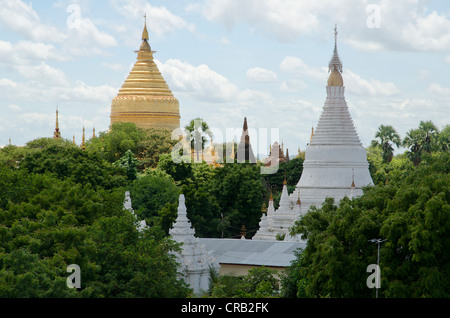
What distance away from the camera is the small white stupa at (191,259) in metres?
45.7

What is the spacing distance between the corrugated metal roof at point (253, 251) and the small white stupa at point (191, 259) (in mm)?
2920

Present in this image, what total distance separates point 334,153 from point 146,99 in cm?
3740

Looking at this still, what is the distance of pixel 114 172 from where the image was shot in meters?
70.1

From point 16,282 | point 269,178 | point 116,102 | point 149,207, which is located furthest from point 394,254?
point 116,102

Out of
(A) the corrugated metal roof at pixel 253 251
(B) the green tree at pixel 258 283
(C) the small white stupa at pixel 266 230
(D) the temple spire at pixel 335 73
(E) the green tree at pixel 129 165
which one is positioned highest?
(D) the temple spire at pixel 335 73

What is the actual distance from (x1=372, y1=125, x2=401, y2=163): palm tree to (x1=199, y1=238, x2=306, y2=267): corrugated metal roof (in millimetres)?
45398

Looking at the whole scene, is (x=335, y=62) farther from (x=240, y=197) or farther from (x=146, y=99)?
(x=146, y=99)

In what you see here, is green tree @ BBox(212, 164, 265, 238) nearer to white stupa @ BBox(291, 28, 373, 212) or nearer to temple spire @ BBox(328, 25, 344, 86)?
white stupa @ BBox(291, 28, 373, 212)

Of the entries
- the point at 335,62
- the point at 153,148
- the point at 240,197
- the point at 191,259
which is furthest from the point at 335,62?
the point at 191,259

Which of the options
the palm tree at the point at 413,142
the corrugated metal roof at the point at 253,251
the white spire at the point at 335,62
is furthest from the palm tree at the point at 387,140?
the corrugated metal roof at the point at 253,251

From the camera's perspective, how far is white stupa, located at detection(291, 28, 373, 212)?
235 feet

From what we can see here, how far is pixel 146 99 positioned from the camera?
10631cm

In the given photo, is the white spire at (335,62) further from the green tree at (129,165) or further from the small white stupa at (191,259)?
the small white stupa at (191,259)
